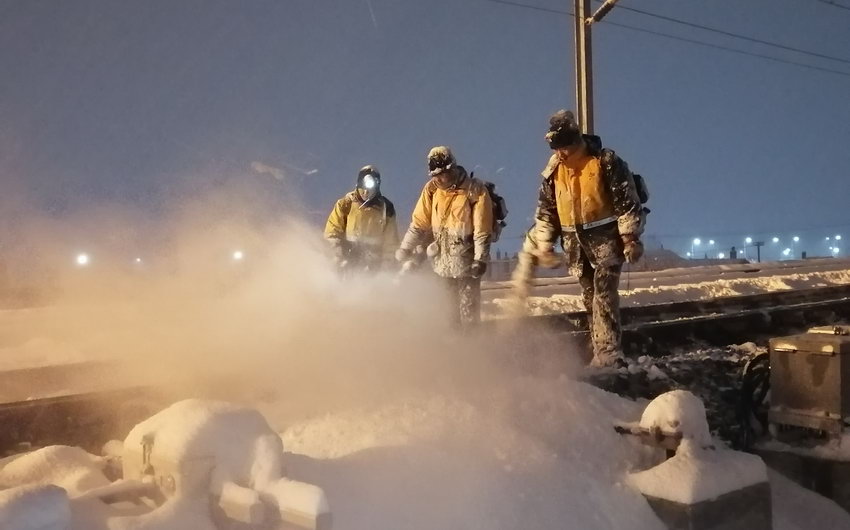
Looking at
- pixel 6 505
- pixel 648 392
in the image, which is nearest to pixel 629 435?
pixel 648 392

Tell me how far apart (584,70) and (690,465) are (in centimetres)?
1608

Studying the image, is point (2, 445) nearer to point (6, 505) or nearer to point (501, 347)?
point (6, 505)

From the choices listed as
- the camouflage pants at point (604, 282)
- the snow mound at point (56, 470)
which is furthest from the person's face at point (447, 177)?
the snow mound at point (56, 470)

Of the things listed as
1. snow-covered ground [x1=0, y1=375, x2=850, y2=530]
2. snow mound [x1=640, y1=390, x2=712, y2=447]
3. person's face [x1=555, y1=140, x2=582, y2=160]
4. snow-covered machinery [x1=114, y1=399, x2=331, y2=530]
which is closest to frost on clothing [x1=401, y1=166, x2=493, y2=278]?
person's face [x1=555, y1=140, x2=582, y2=160]

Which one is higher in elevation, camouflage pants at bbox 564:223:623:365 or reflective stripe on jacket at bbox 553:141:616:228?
reflective stripe on jacket at bbox 553:141:616:228

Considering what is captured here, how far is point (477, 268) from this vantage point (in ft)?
23.5

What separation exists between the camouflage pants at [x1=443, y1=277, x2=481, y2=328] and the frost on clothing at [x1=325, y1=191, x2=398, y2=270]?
6.61 feet

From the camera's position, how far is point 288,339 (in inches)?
251

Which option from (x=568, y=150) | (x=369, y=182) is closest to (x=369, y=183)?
(x=369, y=182)

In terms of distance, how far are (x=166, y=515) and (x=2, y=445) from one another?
1.84 metres

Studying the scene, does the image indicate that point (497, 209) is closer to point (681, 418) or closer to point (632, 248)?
point (632, 248)

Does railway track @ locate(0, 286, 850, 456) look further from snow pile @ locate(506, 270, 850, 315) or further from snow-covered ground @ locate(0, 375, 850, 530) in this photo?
snow pile @ locate(506, 270, 850, 315)

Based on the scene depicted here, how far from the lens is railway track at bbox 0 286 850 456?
4.67 meters

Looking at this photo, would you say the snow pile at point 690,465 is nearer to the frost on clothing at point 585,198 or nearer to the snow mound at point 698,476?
the snow mound at point 698,476
